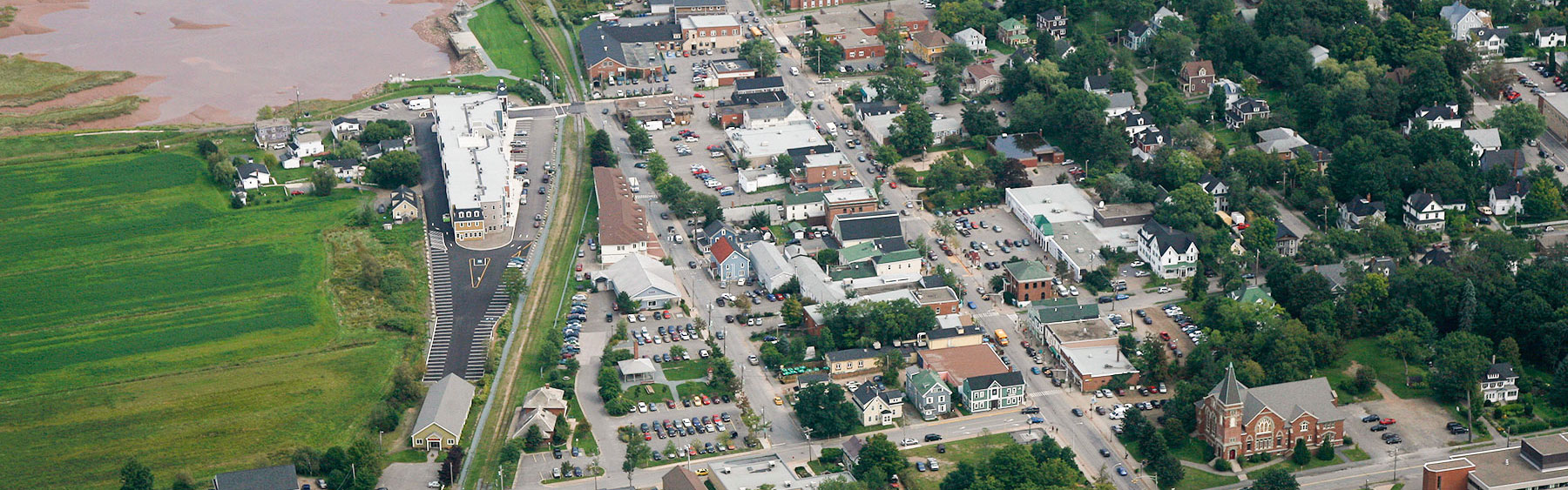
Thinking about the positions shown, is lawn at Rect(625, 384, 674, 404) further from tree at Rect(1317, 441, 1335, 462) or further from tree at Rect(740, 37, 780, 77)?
tree at Rect(740, 37, 780, 77)

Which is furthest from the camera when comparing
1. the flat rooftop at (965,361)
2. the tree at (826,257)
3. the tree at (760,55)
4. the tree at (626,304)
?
the tree at (760,55)

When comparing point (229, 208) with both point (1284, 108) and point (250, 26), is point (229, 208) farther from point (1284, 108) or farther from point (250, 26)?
point (1284, 108)

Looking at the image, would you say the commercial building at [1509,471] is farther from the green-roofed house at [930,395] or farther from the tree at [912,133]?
the tree at [912,133]

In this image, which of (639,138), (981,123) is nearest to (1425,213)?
(981,123)

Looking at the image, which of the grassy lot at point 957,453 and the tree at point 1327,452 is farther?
the tree at point 1327,452

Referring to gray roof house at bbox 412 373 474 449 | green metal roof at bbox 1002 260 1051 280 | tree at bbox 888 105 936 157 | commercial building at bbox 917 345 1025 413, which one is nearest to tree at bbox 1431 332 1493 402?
commercial building at bbox 917 345 1025 413

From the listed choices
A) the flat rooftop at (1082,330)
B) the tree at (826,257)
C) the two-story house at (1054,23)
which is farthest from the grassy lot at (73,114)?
the flat rooftop at (1082,330)
